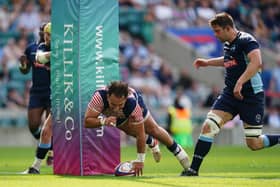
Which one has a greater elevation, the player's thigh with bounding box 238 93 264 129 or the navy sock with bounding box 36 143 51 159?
the player's thigh with bounding box 238 93 264 129

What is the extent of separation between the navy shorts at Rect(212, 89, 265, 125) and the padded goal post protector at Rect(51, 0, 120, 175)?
61.0 inches

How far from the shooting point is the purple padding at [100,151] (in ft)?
51.1

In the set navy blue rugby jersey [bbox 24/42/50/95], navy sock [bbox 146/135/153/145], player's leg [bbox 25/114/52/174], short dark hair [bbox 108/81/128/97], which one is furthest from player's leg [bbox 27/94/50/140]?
short dark hair [bbox 108/81/128/97]

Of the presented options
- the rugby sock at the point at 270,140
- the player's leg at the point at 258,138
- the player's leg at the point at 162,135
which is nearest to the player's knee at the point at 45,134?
the player's leg at the point at 162,135

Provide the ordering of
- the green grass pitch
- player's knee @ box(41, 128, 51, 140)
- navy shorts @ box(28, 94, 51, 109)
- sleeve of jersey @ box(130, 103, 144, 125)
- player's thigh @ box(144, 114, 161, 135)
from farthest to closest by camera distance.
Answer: navy shorts @ box(28, 94, 51, 109)
player's knee @ box(41, 128, 51, 140)
player's thigh @ box(144, 114, 161, 135)
sleeve of jersey @ box(130, 103, 144, 125)
the green grass pitch

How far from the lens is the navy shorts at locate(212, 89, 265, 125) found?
15.7 meters

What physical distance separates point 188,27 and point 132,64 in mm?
3799

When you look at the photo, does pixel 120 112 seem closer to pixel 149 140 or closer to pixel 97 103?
pixel 97 103

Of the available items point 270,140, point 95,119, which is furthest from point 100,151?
point 270,140

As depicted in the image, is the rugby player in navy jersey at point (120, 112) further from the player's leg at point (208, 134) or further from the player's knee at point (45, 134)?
the player's knee at point (45, 134)

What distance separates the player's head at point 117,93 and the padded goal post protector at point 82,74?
938 mm

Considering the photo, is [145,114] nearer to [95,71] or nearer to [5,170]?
[95,71]

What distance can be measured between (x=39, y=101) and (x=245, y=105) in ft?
14.7

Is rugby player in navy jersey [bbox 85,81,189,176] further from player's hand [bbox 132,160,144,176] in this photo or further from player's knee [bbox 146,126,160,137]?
player's knee [bbox 146,126,160,137]
